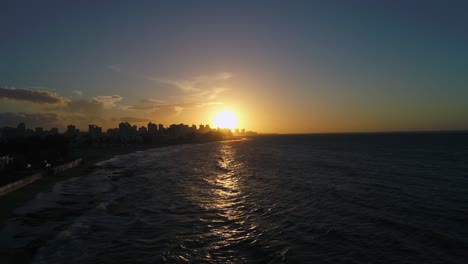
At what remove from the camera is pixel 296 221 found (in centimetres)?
2255

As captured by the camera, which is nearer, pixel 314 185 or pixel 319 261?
pixel 319 261

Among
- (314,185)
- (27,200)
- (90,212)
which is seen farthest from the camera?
(314,185)

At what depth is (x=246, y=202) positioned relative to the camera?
3005 cm

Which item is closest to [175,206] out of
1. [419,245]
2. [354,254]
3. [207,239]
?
[207,239]

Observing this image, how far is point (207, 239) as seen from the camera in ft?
61.4

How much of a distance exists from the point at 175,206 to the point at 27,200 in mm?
15483

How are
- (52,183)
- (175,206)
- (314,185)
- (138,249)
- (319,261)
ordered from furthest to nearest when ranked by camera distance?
1. (52,183)
2. (314,185)
3. (175,206)
4. (138,249)
5. (319,261)

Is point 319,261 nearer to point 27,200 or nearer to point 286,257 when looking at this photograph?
point 286,257

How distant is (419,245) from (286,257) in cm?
799

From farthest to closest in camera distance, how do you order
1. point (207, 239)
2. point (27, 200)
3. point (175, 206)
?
1. point (27, 200)
2. point (175, 206)
3. point (207, 239)

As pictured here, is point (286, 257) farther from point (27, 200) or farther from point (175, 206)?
point (27, 200)

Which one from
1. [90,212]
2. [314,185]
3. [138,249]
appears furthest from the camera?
[314,185]

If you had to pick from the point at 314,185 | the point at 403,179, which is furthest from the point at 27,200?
the point at 403,179

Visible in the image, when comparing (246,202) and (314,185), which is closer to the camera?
(246,202)
